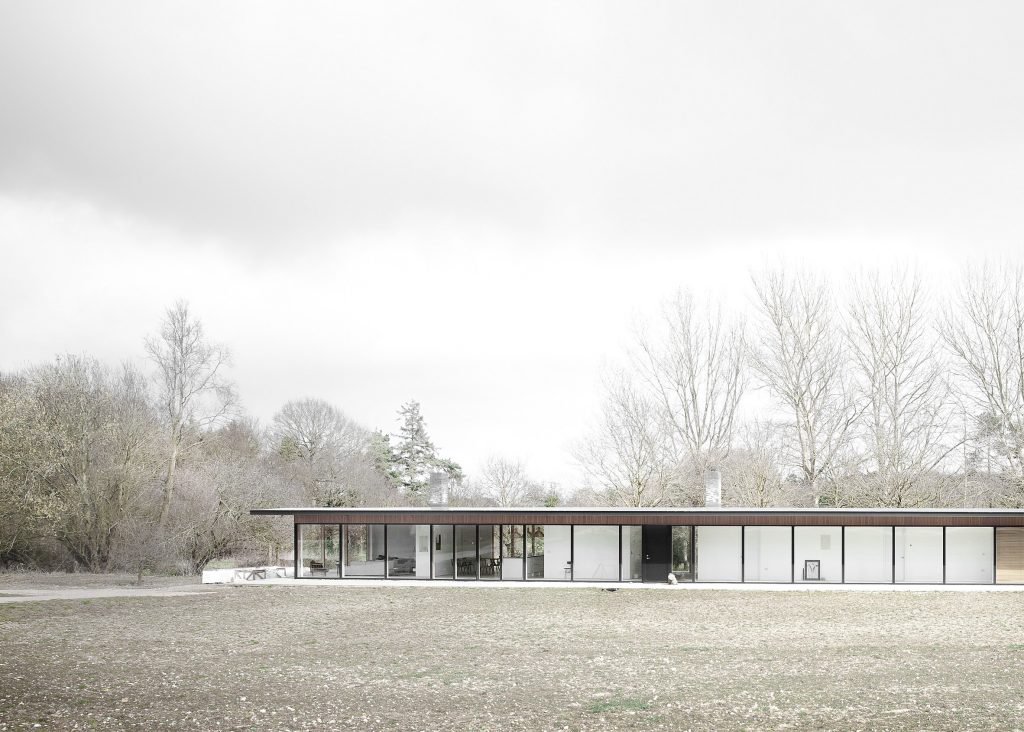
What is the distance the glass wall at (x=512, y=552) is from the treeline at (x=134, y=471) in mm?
4049

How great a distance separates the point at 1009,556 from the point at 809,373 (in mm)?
13627

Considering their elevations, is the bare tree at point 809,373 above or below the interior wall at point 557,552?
above

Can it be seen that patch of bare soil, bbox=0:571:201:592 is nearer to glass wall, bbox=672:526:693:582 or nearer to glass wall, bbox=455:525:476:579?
glass wall, bbox=455:525:476:579

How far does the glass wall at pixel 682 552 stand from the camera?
30.6 metres

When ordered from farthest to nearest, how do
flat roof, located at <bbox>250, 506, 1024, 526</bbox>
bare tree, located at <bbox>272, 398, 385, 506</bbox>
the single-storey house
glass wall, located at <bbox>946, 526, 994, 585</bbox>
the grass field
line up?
bare tree, located at <bbox>272, 398, 385, 506</bbox>
glass wall, located at <bbox>946, 526, 994, 585</bbox>
the single-storey house
flat roof, located at <bbox>250, 506, 1024, 526</bbox>
the grass field

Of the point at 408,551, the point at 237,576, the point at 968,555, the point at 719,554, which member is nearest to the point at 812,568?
the point at 719,554

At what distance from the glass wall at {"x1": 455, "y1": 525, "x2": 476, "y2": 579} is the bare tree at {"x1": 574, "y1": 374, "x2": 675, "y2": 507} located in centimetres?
1228

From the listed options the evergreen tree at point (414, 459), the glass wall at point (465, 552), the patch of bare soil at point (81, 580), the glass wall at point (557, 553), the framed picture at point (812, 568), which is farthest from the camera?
the evergreen tree at point (414, 459)

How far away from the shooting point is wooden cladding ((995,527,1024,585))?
29734 millimetres

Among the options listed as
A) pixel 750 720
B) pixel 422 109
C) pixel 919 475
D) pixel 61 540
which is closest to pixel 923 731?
pixel 750 720

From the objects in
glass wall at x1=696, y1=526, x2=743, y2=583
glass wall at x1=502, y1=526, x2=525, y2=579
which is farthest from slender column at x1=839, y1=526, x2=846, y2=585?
glass wall at x1=502, y1=526, x2=525, y2=579

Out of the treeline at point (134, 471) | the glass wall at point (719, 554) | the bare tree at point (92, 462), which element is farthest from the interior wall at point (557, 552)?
the bare tree at point (92, 462)

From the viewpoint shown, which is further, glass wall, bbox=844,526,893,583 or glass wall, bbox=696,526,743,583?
glass wall, bbox=696,526,743,583

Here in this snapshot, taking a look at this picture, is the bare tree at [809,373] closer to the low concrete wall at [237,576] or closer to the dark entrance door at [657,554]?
the dark entrance door at [657,554]
